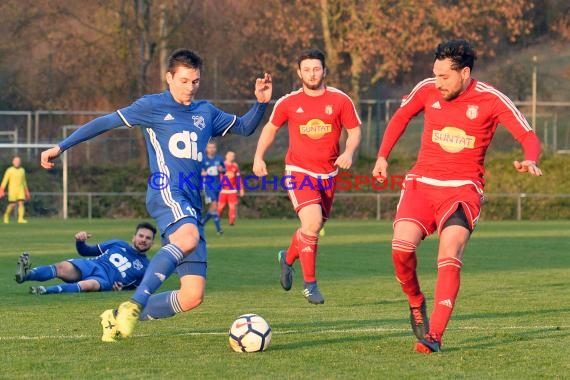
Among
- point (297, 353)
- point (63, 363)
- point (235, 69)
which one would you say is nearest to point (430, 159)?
point (297, 353)

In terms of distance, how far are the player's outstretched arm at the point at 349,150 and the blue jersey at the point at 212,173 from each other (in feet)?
49.1

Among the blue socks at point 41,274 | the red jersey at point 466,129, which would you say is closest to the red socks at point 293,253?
the blue socks at point 41,274

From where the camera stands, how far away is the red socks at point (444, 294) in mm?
7234

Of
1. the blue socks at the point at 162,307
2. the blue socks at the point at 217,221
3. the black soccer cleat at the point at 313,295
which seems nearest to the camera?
the blue socks at the point at 162,307

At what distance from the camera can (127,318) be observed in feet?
23.4

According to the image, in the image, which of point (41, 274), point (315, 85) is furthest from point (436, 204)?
point (41, 274)

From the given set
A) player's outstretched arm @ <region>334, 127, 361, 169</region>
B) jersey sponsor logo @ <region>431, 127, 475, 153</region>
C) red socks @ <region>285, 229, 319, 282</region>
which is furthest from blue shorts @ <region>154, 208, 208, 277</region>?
red socks @ <region>285, 229, 319, 282</region>

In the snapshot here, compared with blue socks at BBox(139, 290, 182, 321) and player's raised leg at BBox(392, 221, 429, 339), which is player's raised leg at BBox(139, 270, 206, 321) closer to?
blue socks at BBox(139, 290, 182, 321)

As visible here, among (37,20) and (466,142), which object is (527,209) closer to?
(37,20)

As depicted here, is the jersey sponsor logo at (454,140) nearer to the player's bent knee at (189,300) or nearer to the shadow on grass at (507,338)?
the shadow on grass at (507,338)

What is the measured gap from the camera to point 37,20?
39.9 meters

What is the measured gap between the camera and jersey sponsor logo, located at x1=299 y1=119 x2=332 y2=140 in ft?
35.5

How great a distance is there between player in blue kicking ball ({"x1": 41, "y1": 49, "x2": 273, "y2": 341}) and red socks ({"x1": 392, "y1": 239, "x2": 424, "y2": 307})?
1.29 metres

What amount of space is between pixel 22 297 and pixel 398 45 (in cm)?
2735
